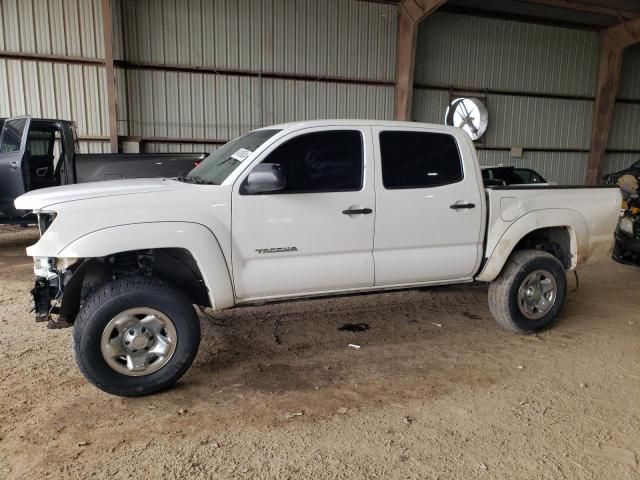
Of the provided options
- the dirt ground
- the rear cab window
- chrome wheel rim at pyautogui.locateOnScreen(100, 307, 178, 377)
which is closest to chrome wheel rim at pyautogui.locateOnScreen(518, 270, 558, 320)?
the dirt ground

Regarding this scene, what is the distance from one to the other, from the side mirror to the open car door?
6.07m

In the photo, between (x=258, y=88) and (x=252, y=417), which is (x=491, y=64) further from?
(x=252, y=417)

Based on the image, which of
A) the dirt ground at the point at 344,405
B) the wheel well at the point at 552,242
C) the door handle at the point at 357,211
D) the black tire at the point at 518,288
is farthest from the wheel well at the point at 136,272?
the wheel well at the point at 552,242

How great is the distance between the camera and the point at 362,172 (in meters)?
4.08

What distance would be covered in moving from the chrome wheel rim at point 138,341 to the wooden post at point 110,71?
9.82 meters

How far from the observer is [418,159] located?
14.2 feet

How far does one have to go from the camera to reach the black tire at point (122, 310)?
333cm

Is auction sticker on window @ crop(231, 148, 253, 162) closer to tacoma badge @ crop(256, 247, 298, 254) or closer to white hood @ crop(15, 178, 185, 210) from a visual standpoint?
white hood @ crop(15, 178, 185, 210)

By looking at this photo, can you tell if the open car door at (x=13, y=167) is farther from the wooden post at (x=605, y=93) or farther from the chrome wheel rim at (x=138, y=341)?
the wooden post at (x=605, y=93)

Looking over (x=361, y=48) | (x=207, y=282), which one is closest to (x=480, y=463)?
(x=207, y=282)

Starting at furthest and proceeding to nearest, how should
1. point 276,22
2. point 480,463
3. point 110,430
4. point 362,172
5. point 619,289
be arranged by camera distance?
point 276,22 < point 619,289 < point 362,172 < point 110,430 < point 480,463

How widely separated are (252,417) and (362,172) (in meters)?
2.05

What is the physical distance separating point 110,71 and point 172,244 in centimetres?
994

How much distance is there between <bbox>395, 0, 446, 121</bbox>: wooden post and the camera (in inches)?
531
